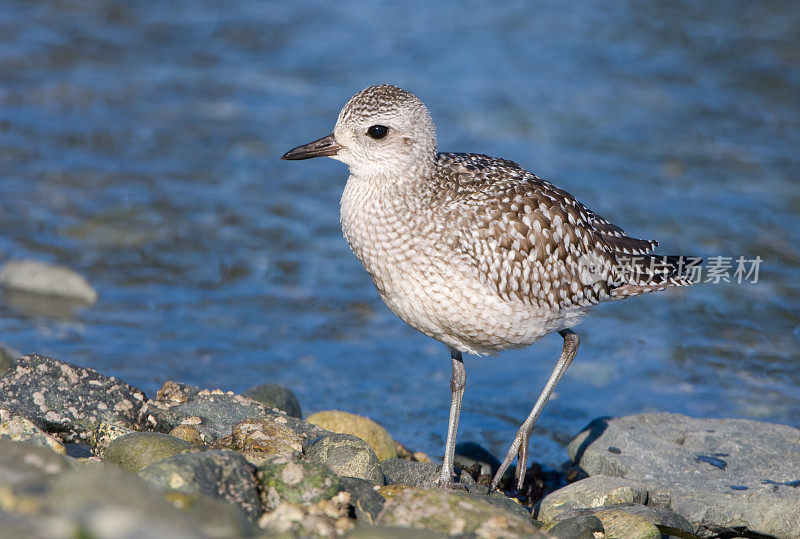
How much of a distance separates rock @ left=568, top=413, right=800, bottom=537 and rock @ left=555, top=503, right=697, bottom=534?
0.36 m

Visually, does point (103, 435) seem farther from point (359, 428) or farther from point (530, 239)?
point (530, 239)

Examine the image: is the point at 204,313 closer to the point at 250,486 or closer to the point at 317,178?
the point at 317,178

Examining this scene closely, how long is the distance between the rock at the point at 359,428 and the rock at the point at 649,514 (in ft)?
5.09

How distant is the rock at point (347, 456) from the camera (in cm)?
592

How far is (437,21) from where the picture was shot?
60.7ft

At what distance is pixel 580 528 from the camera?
5.57 metres

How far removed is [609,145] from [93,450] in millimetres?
10130

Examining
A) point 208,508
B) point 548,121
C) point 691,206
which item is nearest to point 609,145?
point 548,121

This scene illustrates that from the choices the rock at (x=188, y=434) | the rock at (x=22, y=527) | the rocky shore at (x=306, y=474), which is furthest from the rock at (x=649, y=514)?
the rock at (x=22, y=527)

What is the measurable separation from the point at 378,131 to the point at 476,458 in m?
2.69

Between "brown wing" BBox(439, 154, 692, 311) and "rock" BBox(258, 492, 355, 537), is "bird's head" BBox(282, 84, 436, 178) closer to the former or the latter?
"brown wing" BBox(439, 154, 692, 311)

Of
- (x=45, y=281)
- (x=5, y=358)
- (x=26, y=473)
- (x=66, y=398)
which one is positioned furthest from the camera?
(x=45, y=281)

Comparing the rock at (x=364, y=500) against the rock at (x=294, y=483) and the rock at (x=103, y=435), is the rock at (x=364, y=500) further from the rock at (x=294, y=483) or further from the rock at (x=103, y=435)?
the rock at (x=103, y=435)

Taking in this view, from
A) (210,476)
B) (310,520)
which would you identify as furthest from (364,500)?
(210,476)
